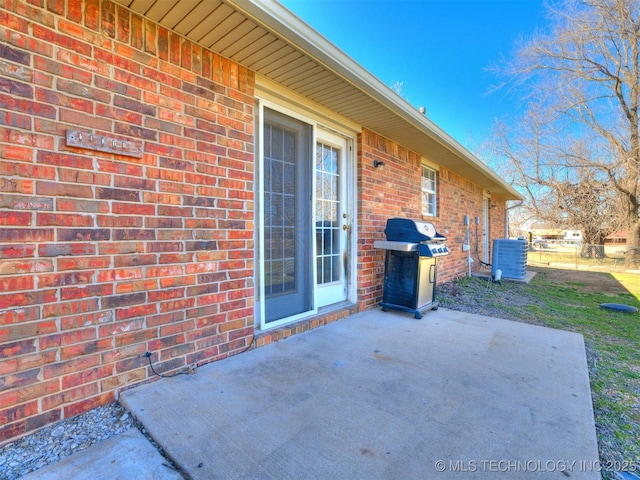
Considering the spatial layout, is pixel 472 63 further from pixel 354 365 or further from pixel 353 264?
pixel 354 365

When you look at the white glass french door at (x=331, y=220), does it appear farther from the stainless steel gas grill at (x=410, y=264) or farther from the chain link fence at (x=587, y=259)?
the chain link fence at (x=587, y=259)

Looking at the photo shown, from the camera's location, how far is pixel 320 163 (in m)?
3.83

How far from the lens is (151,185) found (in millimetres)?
2141

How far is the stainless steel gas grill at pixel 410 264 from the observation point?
3772mm

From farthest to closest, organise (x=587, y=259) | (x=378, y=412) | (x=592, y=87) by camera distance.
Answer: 1. (x=587, y=259)
2. (x=592, y=87)
3. (x=378, y=412)

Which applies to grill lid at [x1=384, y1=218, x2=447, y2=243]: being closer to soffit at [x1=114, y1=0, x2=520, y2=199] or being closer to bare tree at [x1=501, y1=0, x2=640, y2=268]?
soffit at [x1=114, y1=0, x2=520, y2=199]

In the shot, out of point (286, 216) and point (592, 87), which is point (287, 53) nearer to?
point (286, 216)

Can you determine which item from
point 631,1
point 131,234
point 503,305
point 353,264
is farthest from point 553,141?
point 131,234

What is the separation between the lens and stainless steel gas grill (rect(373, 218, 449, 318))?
3.77 meters

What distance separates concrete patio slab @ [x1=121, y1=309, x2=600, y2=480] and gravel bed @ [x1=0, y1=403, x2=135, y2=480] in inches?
4.4

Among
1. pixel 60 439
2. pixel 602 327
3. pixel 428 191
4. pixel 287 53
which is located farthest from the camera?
pixel 428 191

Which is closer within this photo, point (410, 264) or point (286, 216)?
point (286, 216)

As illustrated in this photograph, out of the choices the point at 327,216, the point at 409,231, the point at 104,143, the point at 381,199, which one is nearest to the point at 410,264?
the point at 409,231

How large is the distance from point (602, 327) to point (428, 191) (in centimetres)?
345
